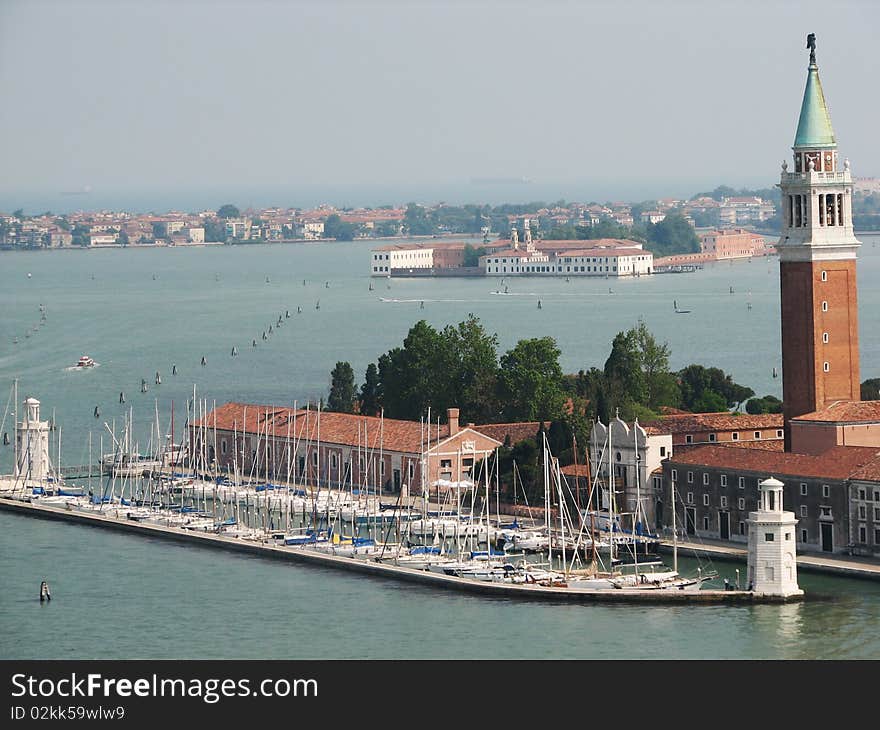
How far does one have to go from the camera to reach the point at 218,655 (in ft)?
87.5

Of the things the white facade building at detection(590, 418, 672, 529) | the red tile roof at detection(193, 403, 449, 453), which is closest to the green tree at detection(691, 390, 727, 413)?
the red tile roof at detection(193, 403, 449, 453)

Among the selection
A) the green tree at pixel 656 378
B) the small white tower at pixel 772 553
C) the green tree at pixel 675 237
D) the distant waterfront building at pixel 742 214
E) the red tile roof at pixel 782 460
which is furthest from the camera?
the distant waterfront building at pixel 742 214

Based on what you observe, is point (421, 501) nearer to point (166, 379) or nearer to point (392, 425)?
point (392, 425)

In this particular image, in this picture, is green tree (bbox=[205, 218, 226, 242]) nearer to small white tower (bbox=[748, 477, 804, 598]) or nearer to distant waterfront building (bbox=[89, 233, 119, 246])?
distant waterfront building (bbox=[89, 233, 119, 246])

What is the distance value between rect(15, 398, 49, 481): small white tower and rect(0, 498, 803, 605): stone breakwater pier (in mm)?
4312

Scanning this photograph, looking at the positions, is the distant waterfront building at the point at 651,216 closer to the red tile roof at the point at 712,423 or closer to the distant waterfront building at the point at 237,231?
the distant waterfront building at the point at 237,231

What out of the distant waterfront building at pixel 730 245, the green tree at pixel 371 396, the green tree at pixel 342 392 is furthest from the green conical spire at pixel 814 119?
the distant waterfront building at pixel 730 245

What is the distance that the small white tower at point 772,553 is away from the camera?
96.6ft

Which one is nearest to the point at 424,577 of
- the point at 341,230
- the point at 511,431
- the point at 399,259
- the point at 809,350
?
the point at 809,350

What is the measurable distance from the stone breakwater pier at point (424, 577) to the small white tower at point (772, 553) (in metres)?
0.15

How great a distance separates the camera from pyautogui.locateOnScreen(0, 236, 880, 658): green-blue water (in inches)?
1082

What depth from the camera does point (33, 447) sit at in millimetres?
42781
